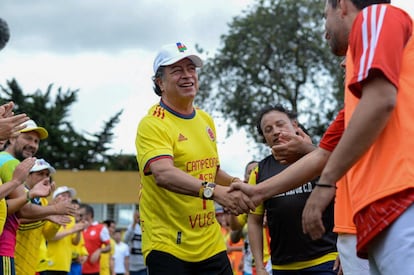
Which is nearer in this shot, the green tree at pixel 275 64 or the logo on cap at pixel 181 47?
the logo on cap at pixel 181 47

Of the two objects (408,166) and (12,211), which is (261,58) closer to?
(12,211)

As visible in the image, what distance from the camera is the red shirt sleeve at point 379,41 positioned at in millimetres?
3441

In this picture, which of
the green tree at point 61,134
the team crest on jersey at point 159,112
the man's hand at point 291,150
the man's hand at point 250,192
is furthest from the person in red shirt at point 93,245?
the green tree at point 61,134

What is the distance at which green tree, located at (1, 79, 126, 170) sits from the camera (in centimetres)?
6072

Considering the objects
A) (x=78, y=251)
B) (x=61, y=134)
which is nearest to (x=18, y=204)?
(x=78, y=251)

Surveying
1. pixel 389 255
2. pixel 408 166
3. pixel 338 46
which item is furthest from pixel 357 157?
pixel 338 46

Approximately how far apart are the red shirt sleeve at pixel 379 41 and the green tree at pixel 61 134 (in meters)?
57.6

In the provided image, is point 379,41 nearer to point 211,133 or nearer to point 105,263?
point 211,133

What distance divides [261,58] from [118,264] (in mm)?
19275

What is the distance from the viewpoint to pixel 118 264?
71.6 feet

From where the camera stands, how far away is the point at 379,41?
3.46m

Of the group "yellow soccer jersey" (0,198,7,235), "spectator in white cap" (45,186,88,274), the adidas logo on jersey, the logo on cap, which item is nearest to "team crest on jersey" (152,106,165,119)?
the adidas logo on jersey

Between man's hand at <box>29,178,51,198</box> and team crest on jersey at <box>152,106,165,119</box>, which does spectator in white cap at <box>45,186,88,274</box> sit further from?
team crest on jersey at <box>152,106,165,119</box>

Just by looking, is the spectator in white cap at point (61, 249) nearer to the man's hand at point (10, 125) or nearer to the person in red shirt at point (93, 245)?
the person in red shirt at point (93, 245)
